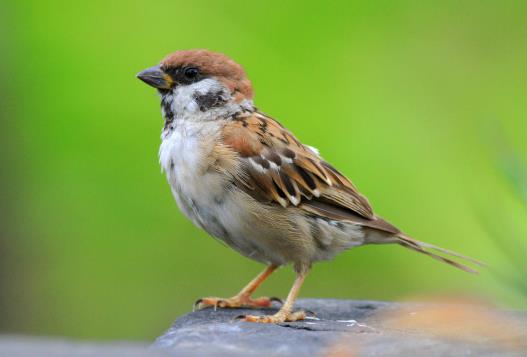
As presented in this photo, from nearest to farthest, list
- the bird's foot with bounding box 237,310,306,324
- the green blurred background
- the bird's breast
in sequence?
the bird's foot with bounding box 237,310,306,324, the bird's breast, the green blurred background

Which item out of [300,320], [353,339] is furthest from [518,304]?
[300,320]

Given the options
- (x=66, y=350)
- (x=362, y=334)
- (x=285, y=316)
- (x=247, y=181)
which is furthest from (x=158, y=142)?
(x=66, y=350)

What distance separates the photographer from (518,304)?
201cm

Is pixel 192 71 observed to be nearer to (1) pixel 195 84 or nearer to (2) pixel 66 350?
(1) pixel 195 84

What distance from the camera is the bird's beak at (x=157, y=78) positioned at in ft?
14.8

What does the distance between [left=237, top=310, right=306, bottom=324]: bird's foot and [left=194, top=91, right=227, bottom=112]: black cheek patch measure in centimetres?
103

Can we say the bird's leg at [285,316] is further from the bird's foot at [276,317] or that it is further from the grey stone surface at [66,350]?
the grey stone surface at [66,350]

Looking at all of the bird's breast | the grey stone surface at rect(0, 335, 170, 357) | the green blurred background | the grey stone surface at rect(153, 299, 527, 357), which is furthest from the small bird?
the green blurred background

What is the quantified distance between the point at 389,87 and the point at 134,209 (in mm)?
1968

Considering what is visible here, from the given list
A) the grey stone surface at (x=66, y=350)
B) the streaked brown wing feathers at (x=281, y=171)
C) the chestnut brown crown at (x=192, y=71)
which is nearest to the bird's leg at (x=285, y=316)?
the streaked brown wing feathers at (x=281, y=171)

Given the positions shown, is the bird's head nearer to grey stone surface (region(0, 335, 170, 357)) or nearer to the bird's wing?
the bird's wing

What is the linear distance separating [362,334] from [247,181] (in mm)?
1313

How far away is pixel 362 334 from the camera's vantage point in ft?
10.1

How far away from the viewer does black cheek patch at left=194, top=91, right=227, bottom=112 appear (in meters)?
4.51
